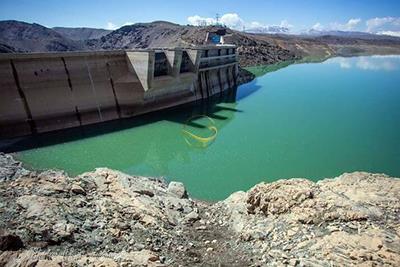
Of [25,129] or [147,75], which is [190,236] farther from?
[147,75]

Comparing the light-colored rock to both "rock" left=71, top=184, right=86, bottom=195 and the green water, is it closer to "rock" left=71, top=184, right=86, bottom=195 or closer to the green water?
the green water

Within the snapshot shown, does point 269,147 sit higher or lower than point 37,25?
lower

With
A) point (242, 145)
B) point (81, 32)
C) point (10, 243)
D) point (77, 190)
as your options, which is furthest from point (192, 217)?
point (81, 32)

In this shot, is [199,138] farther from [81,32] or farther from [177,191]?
[81,32]

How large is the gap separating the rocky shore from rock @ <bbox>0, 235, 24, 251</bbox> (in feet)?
0.06

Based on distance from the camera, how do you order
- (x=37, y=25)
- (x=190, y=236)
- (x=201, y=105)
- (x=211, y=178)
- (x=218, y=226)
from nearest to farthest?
(x=190, y=236)
(x=218, y=226)
(x=211, y=178)
(x=201, y=105)
(x=37, y=25)

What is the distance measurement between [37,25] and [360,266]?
78179mm

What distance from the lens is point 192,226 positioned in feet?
29.8

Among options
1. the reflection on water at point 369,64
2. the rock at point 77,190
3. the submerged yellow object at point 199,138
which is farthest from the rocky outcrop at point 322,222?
the reflection on water at point 369,64

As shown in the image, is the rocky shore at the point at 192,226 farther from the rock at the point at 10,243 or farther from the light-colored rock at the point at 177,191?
the light-colored rock at the point at 177,191

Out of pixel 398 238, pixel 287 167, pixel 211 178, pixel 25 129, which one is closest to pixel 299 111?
pixel 287 167

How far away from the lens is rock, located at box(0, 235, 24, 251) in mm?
5883

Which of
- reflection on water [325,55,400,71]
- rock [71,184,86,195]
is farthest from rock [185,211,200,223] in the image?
reflection on water [325,55,400,71]

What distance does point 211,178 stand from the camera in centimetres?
1561
